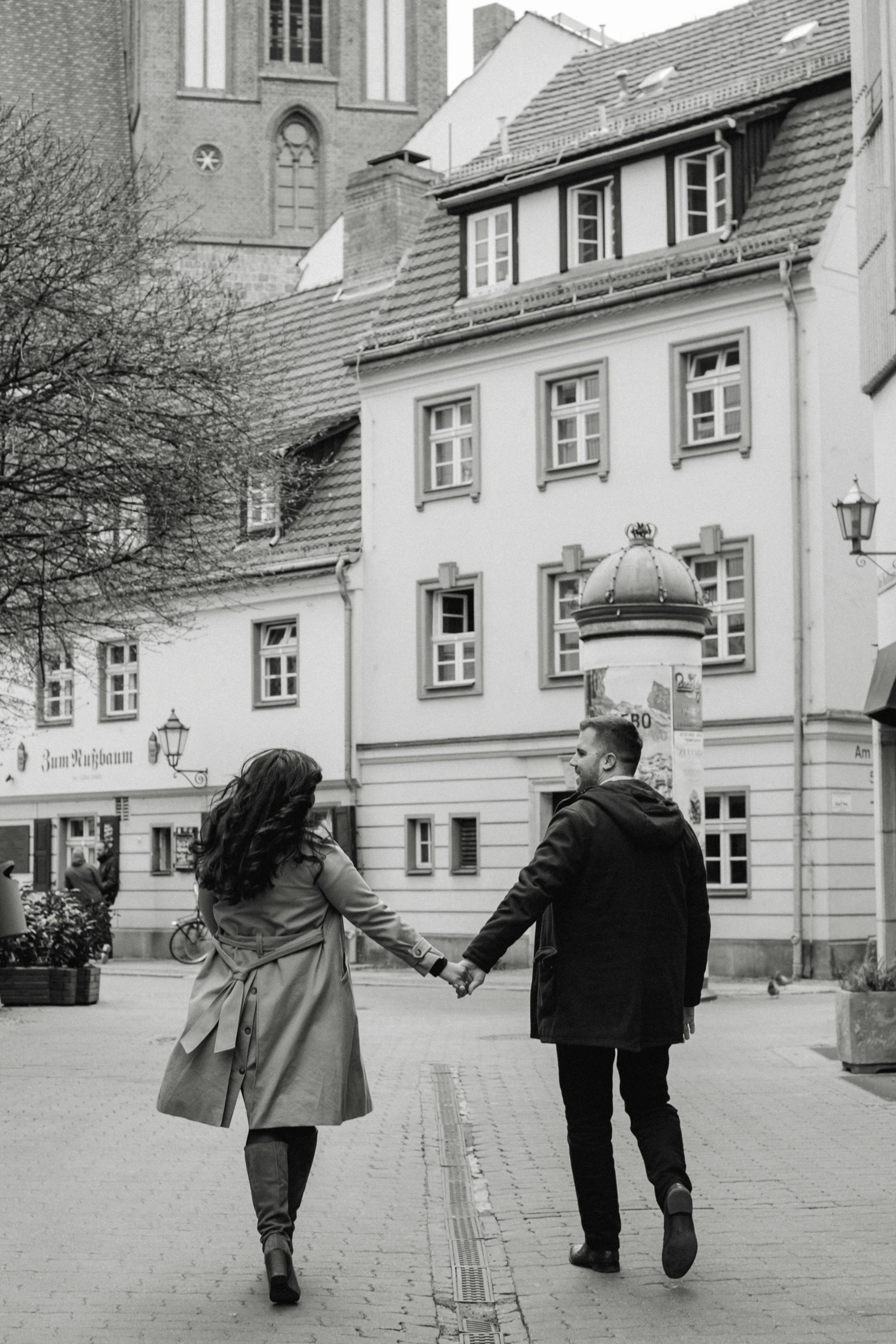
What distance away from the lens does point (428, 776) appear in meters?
30.8

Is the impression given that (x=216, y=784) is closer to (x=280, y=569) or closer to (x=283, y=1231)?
(x=280, y=569)

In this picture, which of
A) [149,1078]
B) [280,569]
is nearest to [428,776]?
[280,569]

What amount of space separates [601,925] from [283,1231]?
140 cm

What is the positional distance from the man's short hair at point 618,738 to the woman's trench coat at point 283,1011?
35.7 inches

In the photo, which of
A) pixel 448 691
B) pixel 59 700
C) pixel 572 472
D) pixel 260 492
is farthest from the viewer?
pixel 59 700

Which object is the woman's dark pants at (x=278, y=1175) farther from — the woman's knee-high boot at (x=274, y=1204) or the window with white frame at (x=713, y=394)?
the window with white frame at (x=713, y=394)

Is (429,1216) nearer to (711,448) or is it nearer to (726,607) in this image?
(726,607)

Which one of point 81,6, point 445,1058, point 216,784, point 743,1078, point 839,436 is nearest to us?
point 743,1078

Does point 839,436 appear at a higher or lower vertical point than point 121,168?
lower

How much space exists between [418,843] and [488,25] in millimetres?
27792

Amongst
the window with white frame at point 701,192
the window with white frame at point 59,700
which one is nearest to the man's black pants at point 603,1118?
the window with white frame at point 701,192

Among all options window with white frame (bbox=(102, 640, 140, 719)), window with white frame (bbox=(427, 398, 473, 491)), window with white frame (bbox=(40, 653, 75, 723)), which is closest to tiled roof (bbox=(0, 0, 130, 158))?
window with white frame (bbox=(40, 653, 75, 723))

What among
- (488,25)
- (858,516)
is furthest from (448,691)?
(488,25)

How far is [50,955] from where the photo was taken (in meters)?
19.7
